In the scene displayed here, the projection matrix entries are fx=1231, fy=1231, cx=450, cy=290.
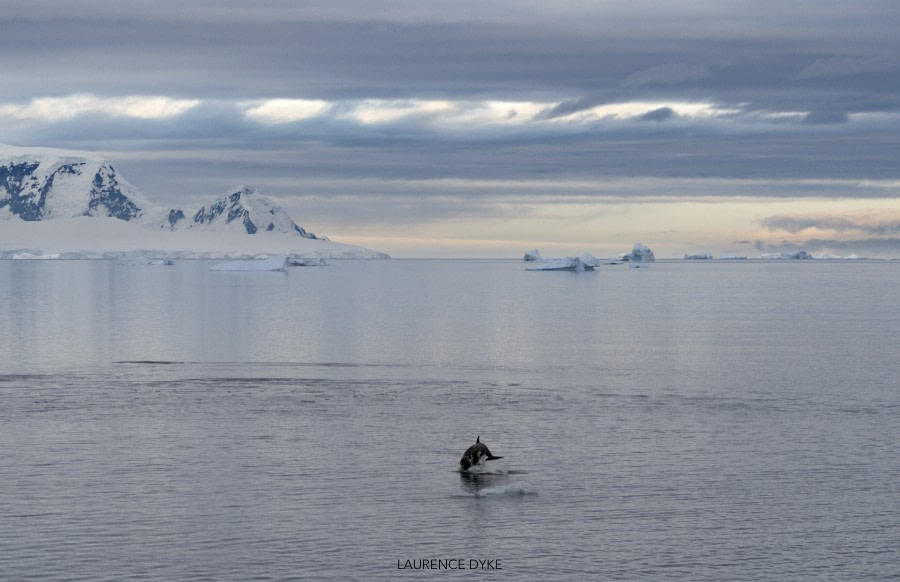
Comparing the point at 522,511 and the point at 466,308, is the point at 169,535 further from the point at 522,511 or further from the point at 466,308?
the point at 466,308

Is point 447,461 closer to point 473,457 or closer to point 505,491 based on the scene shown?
point 473,457

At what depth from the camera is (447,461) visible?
33719mm

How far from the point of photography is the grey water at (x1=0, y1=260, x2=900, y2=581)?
24.5 meters

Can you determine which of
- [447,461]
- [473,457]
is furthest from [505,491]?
[447,461]

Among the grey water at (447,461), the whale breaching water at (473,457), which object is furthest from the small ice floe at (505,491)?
the whale breaching water at (473,457)

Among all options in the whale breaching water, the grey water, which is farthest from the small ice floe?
the whale breaching water

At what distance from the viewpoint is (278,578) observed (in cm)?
2297

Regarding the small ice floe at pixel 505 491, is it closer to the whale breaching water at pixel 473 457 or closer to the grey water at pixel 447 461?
the grey water at pixel 447 461

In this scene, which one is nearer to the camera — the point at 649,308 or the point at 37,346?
the point at 37,346

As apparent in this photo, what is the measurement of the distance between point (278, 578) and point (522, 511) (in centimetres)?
707

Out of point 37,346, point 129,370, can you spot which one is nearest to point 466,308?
point 37,346

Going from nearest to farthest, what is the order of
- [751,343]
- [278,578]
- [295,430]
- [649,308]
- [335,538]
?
1. [278,578]
2. [335,538]
3. [295,430]
4. [751,343]
5. [649,308]

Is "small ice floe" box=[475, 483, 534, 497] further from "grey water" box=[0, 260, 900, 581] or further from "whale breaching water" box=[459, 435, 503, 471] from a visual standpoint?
"whale breaching water" box=[459, 435, 503, 471]

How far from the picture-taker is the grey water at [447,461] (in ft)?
80.5
